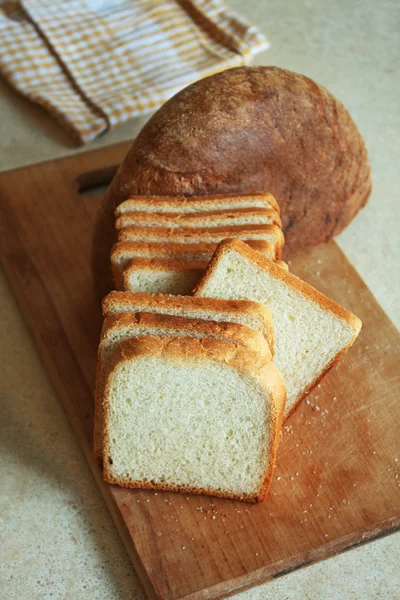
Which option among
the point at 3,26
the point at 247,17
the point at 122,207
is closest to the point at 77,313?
the point at 122,207

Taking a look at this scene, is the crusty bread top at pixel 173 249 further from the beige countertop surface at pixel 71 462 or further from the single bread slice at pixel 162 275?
the beige countertop surface at pixel 71 462

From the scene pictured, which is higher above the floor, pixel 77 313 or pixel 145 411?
pixel 145 411

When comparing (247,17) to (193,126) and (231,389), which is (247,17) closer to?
(193,126)

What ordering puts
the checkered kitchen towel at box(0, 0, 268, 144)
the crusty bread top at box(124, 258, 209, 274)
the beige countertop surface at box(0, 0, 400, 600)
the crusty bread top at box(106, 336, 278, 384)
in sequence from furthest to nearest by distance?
1. the checkered kitchen towel at box(0, 0, 268, 144)
2. the crusty bread top at box(124, 258, 209, 274)
3. the beige countertop surface at box(0, 0, 400, 600)
4. the crusty bread top at box(106, 336, 278, 384)

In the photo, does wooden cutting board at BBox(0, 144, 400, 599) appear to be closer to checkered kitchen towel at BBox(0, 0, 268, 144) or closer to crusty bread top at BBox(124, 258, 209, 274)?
crusty bread top at BBox(124, 258, 209, 274)

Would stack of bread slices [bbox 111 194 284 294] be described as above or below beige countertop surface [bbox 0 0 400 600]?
above

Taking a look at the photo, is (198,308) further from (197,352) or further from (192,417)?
(192,417)

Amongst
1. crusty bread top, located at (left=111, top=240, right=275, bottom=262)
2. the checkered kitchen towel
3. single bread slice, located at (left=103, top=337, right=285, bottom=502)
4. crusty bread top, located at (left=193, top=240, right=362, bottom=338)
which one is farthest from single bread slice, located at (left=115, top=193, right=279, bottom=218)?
the checkered kitchen towel
